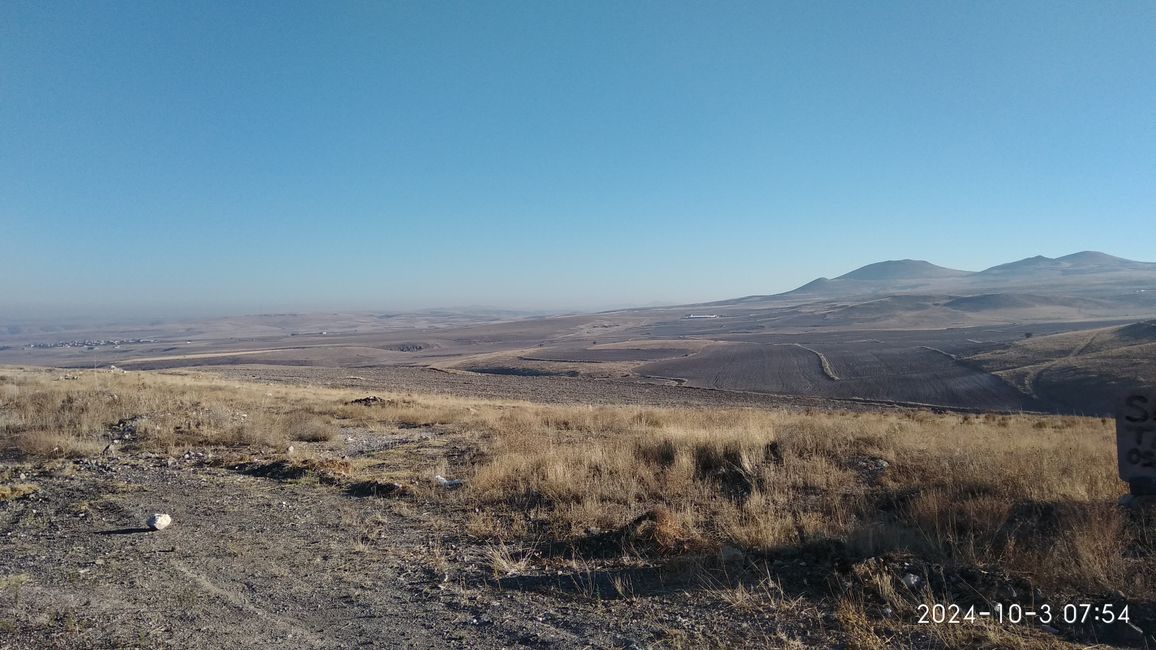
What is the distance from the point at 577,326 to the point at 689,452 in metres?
155

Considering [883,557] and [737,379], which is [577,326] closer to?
[737,379]

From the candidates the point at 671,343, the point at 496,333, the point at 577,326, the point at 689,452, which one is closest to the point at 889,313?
the point at 671,343

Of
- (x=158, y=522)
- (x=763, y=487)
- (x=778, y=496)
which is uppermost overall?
(x=158, y=522)

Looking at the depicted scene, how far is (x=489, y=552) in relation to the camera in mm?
5016

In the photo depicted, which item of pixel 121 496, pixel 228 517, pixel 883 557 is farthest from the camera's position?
pixel 121 496

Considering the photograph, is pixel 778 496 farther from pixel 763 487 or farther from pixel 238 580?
pixel 238 580
